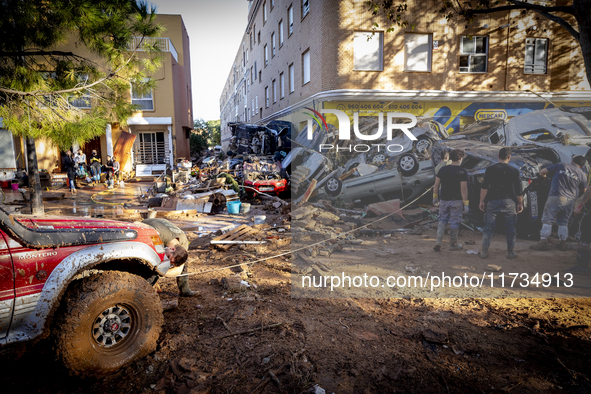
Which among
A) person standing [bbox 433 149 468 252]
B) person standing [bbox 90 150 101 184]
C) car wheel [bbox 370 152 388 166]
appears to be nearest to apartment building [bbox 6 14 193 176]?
person standing [bbox 90 150 101 184]

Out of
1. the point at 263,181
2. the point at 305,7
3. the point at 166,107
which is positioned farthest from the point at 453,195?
the point at 166,107

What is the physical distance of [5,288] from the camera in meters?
2.53

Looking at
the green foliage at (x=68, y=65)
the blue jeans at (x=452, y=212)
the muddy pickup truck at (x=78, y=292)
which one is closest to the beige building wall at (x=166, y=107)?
the green foliage at (x=68, y=65)

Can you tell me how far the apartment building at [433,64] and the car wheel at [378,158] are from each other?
15.0ft

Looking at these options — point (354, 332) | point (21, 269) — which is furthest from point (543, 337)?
point (21, 269)

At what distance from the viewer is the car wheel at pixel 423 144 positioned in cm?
1023

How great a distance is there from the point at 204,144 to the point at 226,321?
37.3 meters

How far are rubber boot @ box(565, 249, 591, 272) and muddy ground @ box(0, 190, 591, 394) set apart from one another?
1194 millimetres

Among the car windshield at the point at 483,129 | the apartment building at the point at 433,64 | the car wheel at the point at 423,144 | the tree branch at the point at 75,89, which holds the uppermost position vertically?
the apartment building at the point at 433,64

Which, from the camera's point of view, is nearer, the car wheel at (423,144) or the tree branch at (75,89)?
the tree branch at (75,89)

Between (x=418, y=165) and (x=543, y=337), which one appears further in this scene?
(x=418, y=165)

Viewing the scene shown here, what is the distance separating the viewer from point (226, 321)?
3.99 m

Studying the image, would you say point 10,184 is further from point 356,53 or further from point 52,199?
point 356,53

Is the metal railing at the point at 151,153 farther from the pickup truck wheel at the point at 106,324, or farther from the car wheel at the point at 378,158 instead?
the pickup truck wheel at the point at 106,324
